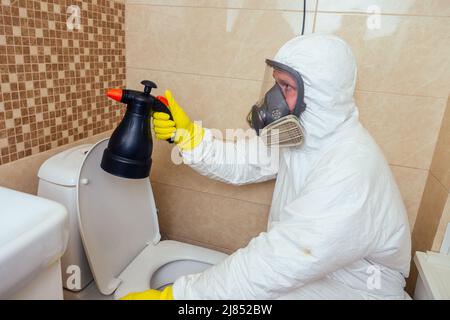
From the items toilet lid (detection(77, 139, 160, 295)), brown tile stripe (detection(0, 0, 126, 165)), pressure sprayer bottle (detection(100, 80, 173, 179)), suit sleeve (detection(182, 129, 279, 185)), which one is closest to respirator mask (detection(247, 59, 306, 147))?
suit sleeve (detection(182, 129, 279, 185))

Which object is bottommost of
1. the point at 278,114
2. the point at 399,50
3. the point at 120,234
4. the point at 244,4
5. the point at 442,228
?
the point at 120,234

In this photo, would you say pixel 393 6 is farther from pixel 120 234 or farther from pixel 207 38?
pixel 120 234

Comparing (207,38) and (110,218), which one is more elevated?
(207,38)

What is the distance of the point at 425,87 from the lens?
115 cm

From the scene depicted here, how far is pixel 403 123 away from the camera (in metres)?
1.21

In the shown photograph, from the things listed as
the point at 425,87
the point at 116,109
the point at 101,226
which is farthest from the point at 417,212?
the point at 116,109

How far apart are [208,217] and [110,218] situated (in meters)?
0.51

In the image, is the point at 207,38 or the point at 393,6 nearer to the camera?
the point at 393,6

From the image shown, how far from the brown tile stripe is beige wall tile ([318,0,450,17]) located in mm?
811

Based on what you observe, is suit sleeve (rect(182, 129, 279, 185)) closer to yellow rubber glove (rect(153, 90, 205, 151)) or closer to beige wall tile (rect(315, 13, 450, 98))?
yellow rubber glove (rect(153, 90, 205, 151))

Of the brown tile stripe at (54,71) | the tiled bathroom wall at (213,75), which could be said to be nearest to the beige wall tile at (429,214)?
the tiled bathroom wall at (213,75)

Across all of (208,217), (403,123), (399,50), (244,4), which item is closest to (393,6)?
(399,50)
